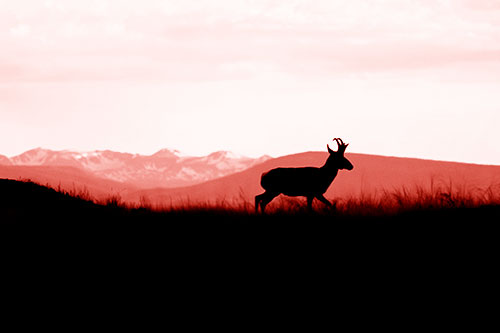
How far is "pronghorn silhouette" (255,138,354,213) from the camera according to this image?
807 cm

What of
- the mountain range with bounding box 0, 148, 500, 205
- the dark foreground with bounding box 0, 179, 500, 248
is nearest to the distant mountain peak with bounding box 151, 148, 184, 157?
the mountain range with bounding box 0, 148, 500, 205

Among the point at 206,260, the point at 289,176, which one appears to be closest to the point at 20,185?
the point at 289,176

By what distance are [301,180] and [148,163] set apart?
275ft

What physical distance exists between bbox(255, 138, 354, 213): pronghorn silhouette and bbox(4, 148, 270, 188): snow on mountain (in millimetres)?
66643

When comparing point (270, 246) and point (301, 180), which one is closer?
point (270, 246)

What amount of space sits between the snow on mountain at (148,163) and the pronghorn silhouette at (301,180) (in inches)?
2624

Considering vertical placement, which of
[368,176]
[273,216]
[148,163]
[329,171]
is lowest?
[273,216]

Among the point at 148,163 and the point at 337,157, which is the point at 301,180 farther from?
the point at 148,163

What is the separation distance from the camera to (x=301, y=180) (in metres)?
8.25

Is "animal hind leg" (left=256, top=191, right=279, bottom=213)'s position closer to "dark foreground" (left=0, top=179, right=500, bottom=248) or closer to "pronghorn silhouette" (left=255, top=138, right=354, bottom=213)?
"pronghorn silhouette" (left=255, top=138, right=354, bottom=213)

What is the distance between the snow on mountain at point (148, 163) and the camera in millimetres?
80812

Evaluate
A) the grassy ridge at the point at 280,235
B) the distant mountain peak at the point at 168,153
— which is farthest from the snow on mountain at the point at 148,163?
the grassy ridge at the point at 280,235

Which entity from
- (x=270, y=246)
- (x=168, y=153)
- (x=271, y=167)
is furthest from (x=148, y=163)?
(x=270, y=246)

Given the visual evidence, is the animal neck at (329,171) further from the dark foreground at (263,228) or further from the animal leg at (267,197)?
the dark foreground at (263,228)
